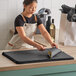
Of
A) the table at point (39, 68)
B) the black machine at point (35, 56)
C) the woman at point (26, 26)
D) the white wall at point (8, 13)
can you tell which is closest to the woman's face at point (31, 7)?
the woman at point (26, 26)

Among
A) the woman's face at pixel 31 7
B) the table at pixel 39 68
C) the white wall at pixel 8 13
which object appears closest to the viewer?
the table at pixel 39 68

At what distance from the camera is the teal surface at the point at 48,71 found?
1.88 m

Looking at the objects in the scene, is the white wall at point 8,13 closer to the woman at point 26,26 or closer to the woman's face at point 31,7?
the woman at point 26,26

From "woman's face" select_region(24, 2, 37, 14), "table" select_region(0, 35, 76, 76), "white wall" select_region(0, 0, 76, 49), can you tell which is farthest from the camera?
"white wall" select_region(0, 0, 76, 49)

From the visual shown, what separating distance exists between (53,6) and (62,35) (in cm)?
64

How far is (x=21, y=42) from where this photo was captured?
2.44 metres

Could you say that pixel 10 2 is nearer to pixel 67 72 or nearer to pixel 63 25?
pixel 63 25

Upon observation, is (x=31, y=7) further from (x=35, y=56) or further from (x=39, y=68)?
(x=39, y=68)

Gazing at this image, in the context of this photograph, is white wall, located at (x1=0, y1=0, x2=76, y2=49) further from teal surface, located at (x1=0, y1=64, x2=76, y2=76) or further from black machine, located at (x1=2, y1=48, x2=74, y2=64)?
teal surface, located at (x1=0, y1=64, x2=76, y2=76)

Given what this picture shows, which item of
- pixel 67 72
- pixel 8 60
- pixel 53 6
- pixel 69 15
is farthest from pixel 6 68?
pixel 53 6

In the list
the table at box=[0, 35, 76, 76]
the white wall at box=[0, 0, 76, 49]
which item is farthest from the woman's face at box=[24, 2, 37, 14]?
the white wall at box=[0, 0, 76, 49]

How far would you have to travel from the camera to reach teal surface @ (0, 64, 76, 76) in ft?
6.16

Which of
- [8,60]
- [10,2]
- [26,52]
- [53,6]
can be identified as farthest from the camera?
[53,6]

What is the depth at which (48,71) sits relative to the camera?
1979 millimetres
